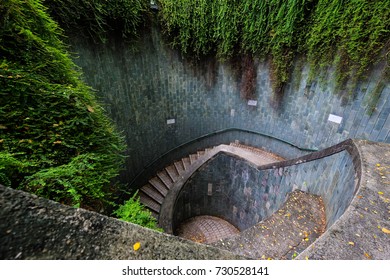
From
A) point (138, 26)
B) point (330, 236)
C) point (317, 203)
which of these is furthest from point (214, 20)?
point (330, 236)

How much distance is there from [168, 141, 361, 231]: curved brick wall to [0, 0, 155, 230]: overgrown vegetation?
369 centimetres

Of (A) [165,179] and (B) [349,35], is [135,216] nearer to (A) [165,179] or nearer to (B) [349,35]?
(A) [165,179]

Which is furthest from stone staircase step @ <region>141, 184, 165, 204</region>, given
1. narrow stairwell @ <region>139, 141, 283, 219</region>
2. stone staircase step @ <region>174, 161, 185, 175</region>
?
stone staircase step @ <region>174, 161, 185, 175</region>

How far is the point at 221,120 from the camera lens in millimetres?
7922

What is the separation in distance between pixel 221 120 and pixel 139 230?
7.05 m

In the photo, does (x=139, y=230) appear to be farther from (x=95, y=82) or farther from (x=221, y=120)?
(x=221, y=120)

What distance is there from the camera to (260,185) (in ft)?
19.2

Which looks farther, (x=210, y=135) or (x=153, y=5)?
(x=210, y=135)

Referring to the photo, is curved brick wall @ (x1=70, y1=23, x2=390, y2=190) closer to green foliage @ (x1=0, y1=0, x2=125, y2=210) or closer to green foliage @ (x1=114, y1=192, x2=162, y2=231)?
green foliage @ (x1=0, y1=0, x2=125, y2=210)

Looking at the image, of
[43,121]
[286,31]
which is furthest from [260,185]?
[43,121]

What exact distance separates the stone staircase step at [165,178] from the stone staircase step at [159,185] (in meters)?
0.11

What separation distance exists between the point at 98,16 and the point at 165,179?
534 cm

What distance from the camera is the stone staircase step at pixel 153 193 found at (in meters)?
6.64

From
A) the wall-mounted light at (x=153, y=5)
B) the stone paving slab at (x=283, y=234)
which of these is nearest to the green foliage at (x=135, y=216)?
the stone paving slab at (x=283, y=234)
